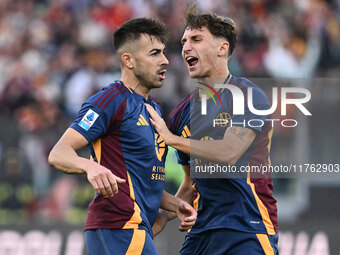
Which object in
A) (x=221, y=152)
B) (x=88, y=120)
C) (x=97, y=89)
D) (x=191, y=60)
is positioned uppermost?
(x=97, y=89)

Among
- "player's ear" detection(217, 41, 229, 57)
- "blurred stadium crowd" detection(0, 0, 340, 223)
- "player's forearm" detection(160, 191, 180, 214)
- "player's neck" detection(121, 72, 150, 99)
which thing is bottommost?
"player's forearm" detection(160, 191, 180, 214)

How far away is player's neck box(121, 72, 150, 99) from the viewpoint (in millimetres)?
6078

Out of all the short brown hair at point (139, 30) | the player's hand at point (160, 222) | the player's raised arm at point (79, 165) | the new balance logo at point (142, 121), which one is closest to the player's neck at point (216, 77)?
the short brown hair at point (139, 30)

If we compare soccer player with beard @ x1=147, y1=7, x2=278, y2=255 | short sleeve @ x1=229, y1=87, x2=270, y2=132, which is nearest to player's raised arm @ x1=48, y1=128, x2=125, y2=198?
soccer player with beard @ x1=147, y1=7, x2=278, y2=255

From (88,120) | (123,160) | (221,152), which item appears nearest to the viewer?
(88,120)

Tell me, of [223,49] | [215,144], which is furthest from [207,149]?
[223,49]

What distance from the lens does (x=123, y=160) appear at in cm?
573

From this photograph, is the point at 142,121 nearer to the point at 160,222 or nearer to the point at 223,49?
the point at 160,222

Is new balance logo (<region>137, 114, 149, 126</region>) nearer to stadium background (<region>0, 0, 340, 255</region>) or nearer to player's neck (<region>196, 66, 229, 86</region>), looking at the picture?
player's neck (<region>196, 66, 229, 86</region>)

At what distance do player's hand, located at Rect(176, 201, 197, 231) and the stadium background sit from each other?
4360 millimetres

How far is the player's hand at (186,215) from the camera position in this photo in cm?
596

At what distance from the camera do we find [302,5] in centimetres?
1466

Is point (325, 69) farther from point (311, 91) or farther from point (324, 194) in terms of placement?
point (324, 194)

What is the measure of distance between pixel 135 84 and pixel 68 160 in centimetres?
106
